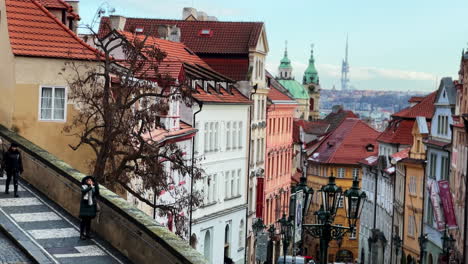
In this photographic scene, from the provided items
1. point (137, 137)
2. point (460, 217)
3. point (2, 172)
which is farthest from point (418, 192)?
point (2, 172)

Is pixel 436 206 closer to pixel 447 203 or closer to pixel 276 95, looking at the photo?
pixel 447 203

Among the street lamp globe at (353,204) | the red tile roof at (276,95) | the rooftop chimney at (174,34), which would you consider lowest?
the street lamp globe at (353,204)

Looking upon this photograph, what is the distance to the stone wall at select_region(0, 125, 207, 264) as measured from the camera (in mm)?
18344

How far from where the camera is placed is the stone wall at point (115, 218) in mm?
18344

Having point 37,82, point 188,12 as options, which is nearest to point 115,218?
point 37,82

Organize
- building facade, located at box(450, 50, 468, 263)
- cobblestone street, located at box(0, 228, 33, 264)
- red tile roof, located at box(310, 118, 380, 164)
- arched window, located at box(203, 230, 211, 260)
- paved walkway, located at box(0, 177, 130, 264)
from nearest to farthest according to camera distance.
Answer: cobblestone street, located at box(0, 228, 33, 264) → paved walkway, located at box(0, 177, 130, 264) → arched window, located at box(203, 230, 211, 260) → building facade, located at box(450, 50, 468, 263) → red tile roof, located at box(310, 118, 380, 164)

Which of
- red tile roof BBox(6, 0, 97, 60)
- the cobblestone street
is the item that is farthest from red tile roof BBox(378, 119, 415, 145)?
the cobblestone street

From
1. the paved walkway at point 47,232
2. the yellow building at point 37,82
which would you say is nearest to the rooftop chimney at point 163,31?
the yellow building at point 37,82

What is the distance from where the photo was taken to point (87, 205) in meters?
21.3

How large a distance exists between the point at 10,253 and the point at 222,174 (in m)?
41.0

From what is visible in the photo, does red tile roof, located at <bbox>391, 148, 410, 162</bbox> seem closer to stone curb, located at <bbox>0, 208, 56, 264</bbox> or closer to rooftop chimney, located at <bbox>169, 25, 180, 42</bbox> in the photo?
rooftop chimney, located at <bbox>169, 25, 180, 42</bbox>

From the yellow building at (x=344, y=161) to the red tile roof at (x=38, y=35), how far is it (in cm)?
8286

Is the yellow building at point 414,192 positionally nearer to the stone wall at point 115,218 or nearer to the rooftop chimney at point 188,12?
the rooftop chimney at point 188,12

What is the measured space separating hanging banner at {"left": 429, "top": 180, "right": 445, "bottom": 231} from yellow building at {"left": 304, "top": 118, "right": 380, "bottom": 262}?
4801cm
